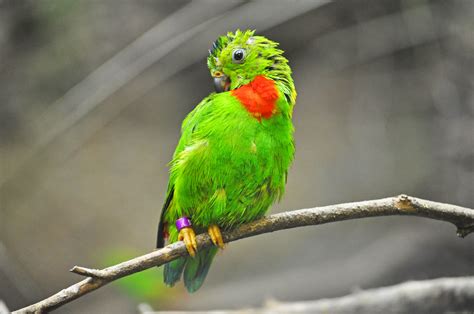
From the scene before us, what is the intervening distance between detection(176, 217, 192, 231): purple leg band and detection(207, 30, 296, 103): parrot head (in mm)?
349

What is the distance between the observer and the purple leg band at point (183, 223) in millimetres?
1277

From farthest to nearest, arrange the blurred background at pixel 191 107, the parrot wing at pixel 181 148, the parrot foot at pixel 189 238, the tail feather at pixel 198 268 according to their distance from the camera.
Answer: the blurred background at pixel 191 107 < the tail feather at pixel 198 268 < the parrot wing at pixel 181 148 < the parrot foot at pixel 189 238

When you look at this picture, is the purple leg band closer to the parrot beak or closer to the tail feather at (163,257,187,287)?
the tail feather at (163,257,187,287)

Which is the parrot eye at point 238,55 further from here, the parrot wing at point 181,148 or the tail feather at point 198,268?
the tail feather at point 198,268

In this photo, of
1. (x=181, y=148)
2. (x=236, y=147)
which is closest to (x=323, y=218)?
(x=236, y=147)

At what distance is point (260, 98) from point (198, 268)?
1.66ft

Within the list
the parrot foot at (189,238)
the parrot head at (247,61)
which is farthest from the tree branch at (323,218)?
the parrot head at (247,61)

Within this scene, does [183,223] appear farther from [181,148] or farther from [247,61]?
[247,61]

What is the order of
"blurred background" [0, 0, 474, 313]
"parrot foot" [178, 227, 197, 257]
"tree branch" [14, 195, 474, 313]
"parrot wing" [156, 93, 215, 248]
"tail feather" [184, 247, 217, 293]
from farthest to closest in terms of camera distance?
"blurred background" [0, 0, 474, 313]
"tail feather" [184, 247, 217, 293]
"parrot wing" [156, 93, 215, 248]
"parrot foot" [178, 227, 197, 257]
"tree branch" [14, 195, 474, 313]

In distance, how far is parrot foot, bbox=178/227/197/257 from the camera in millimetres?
1216

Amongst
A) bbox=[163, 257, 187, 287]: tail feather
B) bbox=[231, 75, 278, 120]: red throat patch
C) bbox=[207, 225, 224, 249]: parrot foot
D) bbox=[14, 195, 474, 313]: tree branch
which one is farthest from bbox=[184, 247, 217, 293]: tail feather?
bbox=[231, 75, 278, 120]: red throat patch

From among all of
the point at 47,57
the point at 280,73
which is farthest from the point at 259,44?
the point at 47,57

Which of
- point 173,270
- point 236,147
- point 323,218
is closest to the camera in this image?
point 323,218

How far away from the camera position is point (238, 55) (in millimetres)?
1272
